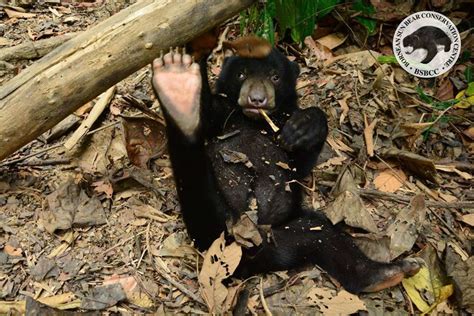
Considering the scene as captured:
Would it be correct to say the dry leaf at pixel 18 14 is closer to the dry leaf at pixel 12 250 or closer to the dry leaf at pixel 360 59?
the dry leaf at pixel 12 250

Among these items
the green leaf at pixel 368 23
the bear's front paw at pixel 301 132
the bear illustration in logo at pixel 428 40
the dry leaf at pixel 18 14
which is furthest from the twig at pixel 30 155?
the green leaf at pixel 368 23

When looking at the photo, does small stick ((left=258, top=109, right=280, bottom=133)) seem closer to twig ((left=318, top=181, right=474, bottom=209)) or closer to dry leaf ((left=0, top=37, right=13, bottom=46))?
twig ((left=318, top=181, right=474, bottom=209))

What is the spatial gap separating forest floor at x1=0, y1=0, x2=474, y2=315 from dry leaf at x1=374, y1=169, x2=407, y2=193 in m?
0.02

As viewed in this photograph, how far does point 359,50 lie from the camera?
5312 millimetres

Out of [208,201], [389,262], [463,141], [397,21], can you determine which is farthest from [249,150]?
[397,21]

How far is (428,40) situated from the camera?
4.41 m

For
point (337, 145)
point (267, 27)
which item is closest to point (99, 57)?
point (267, 27)

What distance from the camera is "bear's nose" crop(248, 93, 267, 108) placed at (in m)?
3.59

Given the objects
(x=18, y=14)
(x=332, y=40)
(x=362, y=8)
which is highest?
(x=18, y=14)

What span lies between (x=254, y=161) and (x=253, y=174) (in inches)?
3.9

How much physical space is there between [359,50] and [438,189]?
180cm

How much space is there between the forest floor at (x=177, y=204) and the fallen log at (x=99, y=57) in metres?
0.68

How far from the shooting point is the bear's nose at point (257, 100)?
3586 millimetres

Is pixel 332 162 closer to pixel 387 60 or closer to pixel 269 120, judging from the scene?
pixel 269 120
